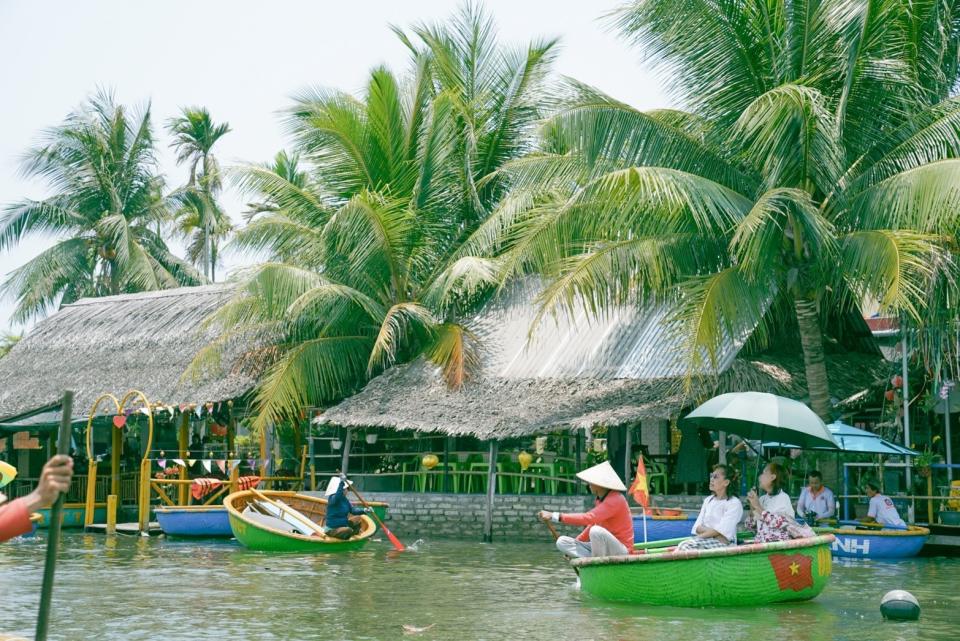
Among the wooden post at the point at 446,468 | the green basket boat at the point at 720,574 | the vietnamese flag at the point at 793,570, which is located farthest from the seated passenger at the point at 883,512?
the wooden post at the point at 446,468

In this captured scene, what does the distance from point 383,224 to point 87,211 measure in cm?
1797

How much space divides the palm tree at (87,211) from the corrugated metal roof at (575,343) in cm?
1623

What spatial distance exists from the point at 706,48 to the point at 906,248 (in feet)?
14.9

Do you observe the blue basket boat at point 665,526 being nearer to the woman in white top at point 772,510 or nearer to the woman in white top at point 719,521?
the woman in white top at point 772,510

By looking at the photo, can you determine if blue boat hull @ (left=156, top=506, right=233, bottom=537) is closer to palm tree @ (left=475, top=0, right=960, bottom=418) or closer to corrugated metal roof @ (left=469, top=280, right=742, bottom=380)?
corrugated metal roof @ (left=469, top=280, right=742, bottom=380)

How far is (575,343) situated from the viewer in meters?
22.8

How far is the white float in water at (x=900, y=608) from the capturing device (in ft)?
36.3

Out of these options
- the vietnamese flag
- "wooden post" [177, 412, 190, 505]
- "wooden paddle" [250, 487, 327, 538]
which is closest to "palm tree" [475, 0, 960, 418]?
"wooden paddle" [250, 487, 327, 538]

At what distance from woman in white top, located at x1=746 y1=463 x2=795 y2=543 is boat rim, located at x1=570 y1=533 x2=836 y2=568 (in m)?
0.45

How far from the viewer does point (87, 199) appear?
37.6 meters

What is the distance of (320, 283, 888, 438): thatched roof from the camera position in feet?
63.8

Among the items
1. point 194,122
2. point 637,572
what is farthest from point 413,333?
point 194,122

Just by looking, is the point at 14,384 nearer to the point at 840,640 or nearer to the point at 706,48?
the point at 706,48

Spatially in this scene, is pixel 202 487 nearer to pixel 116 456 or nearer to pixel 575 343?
pixel 116 456
